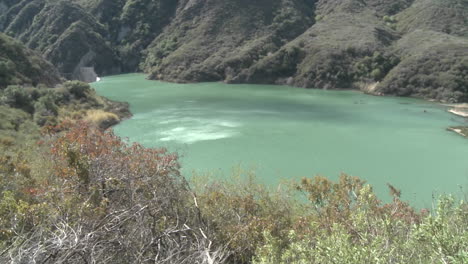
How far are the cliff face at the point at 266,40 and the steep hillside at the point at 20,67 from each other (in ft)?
124

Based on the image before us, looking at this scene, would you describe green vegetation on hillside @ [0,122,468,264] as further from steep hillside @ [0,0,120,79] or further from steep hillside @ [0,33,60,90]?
steep hillside @ [0,0,120,79]

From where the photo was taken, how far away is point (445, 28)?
92625 millimetres

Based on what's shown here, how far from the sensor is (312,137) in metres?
44.1

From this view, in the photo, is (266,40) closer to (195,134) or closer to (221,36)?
(221,36)

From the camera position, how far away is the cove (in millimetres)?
32531

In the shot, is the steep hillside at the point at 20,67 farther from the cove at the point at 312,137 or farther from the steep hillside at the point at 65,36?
the steep hillside at the point at 65,36

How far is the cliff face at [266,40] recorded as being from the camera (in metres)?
79.0

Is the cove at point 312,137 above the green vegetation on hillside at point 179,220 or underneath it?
underneath

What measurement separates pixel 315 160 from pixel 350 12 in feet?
286

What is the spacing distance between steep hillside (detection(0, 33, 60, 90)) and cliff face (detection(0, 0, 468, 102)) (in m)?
37.6

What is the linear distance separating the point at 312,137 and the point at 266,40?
218ft

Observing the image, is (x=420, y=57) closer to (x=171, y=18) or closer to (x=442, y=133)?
(x=442, y=133)

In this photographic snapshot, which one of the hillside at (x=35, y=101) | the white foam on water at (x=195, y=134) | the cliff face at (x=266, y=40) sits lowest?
the white foam on water at (x=195, y=134)

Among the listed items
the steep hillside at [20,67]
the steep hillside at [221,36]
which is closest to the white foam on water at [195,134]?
the steep hillside at [20,67]
